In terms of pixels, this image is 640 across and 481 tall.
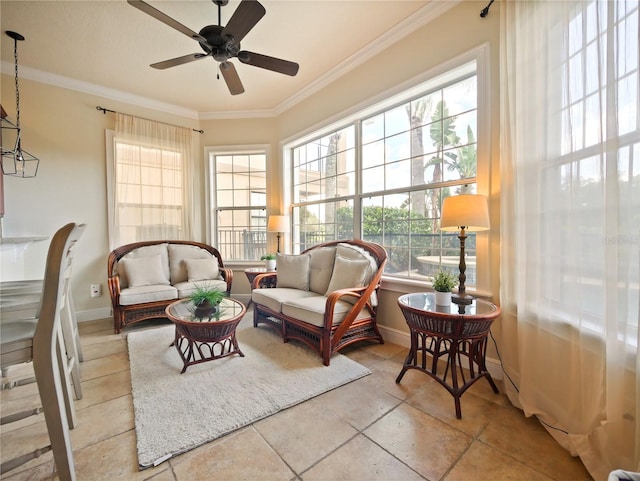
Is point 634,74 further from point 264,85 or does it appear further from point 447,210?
point 264,85

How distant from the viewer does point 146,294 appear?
318 cm

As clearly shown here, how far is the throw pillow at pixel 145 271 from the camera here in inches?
134

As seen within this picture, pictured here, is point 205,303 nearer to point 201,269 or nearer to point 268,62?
point 201,269

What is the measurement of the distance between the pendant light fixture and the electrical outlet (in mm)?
1507

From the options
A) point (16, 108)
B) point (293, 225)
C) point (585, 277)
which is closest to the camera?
point (585, 277)

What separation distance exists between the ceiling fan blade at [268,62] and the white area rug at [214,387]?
2.53 metres

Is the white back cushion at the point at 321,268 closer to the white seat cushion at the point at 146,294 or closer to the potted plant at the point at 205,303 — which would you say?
the potted plant at the point at 205,303

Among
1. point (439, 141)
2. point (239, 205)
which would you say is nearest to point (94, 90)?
point (239, 205)

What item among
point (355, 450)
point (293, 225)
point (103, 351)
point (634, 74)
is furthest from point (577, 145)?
point (103, 351)

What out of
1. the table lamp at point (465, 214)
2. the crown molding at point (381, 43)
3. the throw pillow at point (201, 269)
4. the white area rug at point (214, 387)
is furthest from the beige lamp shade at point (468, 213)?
the throw pillow at point (201, 269)

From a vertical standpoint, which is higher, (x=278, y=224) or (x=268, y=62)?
(x=268, y=62)

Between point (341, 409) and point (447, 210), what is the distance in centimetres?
153

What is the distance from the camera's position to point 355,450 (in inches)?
55.4

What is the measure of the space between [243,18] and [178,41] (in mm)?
1474
